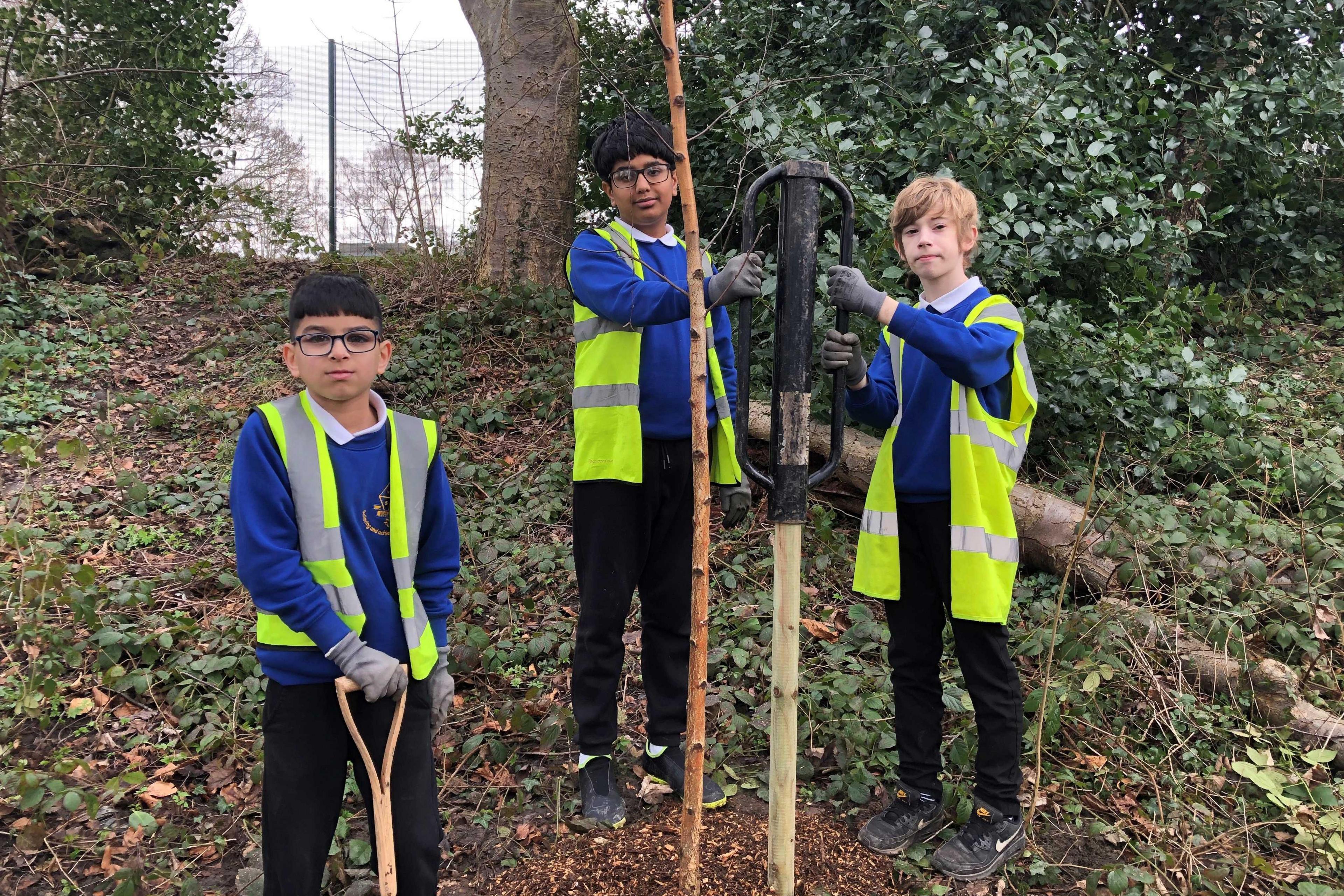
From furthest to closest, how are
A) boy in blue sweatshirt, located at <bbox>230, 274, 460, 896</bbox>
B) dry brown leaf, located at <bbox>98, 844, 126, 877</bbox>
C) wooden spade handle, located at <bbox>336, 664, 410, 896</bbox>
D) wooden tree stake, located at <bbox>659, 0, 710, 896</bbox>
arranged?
dry brown leaf, located at <bbox>98, 844, 126, 877</bbox> → wooden tree stake, located at <bbox>659, 0, 710, 896</bbox> → boy in blue sweatshirt, located at <bbox>230, 274, 460, 896</bbox> → wooden spade handle, located at <bbox>336, 664, 410, 896</bbox>

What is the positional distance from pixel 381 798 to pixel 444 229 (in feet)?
19.7

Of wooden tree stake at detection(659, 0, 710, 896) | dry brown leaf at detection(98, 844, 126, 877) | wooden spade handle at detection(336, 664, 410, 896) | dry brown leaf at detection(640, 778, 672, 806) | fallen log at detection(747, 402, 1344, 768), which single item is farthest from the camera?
fallen log at detection(747, 402, 1344, 768)

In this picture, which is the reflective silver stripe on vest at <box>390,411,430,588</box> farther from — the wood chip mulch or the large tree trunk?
the large tree trunk

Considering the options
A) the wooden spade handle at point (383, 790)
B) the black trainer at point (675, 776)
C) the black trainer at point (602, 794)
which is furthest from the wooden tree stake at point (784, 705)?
the wooden spade handle at point (383, 790)

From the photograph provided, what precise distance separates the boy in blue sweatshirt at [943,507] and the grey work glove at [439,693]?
1234 millimetres

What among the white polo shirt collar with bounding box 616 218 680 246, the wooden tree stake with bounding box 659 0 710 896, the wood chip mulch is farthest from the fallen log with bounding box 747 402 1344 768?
the wood chip mulch

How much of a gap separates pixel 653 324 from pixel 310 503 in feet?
3.55

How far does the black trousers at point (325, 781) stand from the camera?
1.92 meters

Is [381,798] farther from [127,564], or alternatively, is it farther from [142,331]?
[142,331]

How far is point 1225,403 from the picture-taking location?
4.63m

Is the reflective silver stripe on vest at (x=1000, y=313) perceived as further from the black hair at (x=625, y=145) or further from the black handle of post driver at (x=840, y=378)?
the black hair at (x=625, y=145)

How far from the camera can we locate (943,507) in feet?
8.52

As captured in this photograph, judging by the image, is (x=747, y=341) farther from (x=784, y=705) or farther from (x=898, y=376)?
(x=784, y=705)

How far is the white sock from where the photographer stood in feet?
9.27
